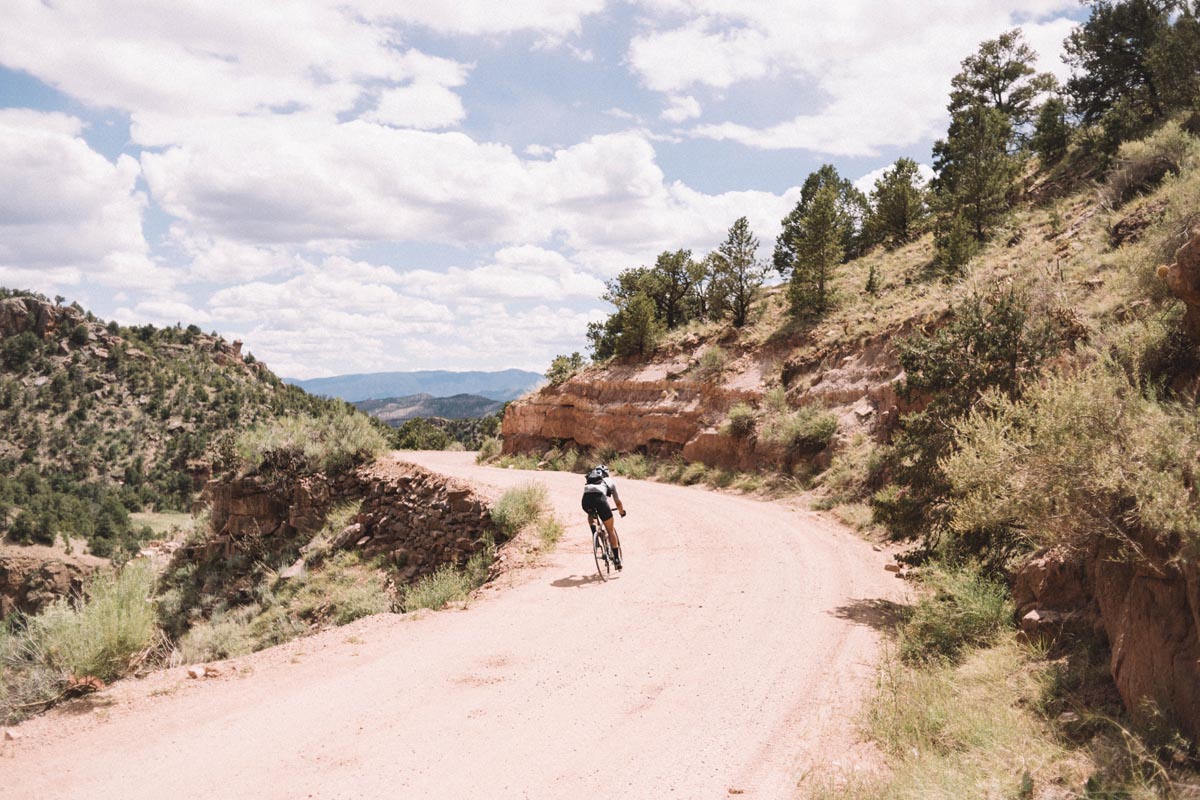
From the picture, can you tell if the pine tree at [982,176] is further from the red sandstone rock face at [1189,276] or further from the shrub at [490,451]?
the shrub at [490,451]

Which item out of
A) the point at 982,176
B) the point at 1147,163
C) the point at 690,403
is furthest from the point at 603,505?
the point at 982,176

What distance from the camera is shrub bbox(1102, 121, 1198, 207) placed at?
1877 centimetres

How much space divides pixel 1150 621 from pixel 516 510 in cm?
1088

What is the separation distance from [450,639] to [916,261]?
87.6 feet

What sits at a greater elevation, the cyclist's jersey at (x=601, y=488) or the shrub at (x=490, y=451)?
the shrub at (x=490, y=451)

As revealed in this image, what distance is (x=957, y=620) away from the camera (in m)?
7.39

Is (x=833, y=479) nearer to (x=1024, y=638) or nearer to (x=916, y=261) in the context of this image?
(x=1024, y=638)

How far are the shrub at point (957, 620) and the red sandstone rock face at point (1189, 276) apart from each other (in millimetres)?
3476

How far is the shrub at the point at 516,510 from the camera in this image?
544 inches

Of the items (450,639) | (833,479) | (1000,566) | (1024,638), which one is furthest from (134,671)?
(833,479)

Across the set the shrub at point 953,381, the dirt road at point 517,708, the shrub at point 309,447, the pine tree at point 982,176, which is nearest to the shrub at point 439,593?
the dirt road at point 517,708

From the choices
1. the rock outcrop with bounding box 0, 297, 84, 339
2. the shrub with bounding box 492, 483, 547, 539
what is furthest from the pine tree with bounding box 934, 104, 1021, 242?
the rock outcrop with bounding box 0, 297, 84, 339

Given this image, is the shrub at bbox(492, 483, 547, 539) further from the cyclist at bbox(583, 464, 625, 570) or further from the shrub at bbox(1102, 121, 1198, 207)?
the shrub at bbox(1102, 121, 1198, 207)

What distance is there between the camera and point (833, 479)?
58.9 ft
